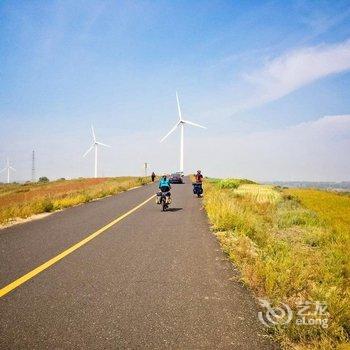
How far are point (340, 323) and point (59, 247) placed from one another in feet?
22.3

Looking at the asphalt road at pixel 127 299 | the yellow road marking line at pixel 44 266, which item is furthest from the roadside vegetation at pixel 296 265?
the yellow road marking line at pixel 44 266

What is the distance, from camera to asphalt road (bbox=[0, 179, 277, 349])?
4137 millimetres

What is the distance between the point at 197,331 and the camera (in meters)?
4.32

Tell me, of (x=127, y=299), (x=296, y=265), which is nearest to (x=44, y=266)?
(x=127, y=299)

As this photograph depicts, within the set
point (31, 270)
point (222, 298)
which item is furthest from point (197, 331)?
point (31, 270)

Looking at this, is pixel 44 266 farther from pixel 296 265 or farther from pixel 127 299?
pixel 296 265

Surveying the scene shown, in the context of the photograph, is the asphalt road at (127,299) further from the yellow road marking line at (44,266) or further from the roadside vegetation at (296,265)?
the roadside vegetation at (296,265)

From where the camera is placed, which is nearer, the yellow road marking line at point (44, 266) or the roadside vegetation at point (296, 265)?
the roadside vegetation at point (296, 265)

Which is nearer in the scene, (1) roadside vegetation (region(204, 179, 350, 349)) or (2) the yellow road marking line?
(1) roadside vegetation (region(204, 179, 350, 349))

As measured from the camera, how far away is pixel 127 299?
5375 mm

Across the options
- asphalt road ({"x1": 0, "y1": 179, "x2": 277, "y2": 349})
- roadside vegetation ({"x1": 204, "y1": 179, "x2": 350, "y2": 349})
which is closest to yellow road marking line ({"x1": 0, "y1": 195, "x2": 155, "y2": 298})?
asphalt road ({"x1": 0, "y1": 179, "x2": 277, "y2": 349})

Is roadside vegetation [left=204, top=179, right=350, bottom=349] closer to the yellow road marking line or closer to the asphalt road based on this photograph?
the asphalt road

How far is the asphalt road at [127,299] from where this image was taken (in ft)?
13.6

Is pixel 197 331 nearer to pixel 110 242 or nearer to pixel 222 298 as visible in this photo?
pixel 222 298
